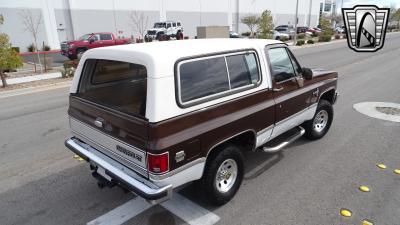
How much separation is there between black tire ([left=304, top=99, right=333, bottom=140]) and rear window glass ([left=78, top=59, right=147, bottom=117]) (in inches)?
136

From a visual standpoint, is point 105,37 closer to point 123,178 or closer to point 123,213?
point 123,213

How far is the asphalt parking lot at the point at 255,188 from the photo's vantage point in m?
3.58

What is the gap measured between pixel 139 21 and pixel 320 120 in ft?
110

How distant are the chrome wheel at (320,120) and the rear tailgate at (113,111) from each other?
371cm

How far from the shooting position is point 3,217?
3.67 metres

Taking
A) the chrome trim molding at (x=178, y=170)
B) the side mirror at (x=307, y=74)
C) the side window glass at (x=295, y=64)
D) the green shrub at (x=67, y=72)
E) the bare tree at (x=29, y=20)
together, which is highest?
the bare tree at (x=29, y=20)

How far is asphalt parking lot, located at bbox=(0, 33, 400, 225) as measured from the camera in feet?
11.8

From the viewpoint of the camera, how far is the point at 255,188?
416cm

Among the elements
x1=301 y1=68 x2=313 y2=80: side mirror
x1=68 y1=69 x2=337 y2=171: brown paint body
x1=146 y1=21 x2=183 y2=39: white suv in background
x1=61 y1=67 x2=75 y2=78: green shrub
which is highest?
x1=146 y1=21 x2=183 y2=39: white suv in background

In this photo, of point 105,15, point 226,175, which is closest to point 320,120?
point 226,175

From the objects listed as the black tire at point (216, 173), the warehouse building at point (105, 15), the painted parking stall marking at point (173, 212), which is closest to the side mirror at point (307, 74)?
the black tire at point (216, 173)

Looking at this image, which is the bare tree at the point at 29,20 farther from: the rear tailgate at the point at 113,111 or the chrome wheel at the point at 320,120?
the chrome wheel at the point at 320,120

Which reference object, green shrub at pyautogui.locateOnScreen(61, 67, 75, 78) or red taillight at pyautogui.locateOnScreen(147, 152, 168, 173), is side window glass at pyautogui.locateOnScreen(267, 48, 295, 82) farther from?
green shrub at pyautogui.locateOnScreen(61, 67, 75, 78)

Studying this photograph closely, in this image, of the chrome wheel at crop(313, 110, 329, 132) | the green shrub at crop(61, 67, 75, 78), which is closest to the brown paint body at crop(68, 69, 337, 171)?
the chrome wheel at crop(313, 110, 329, 132)
